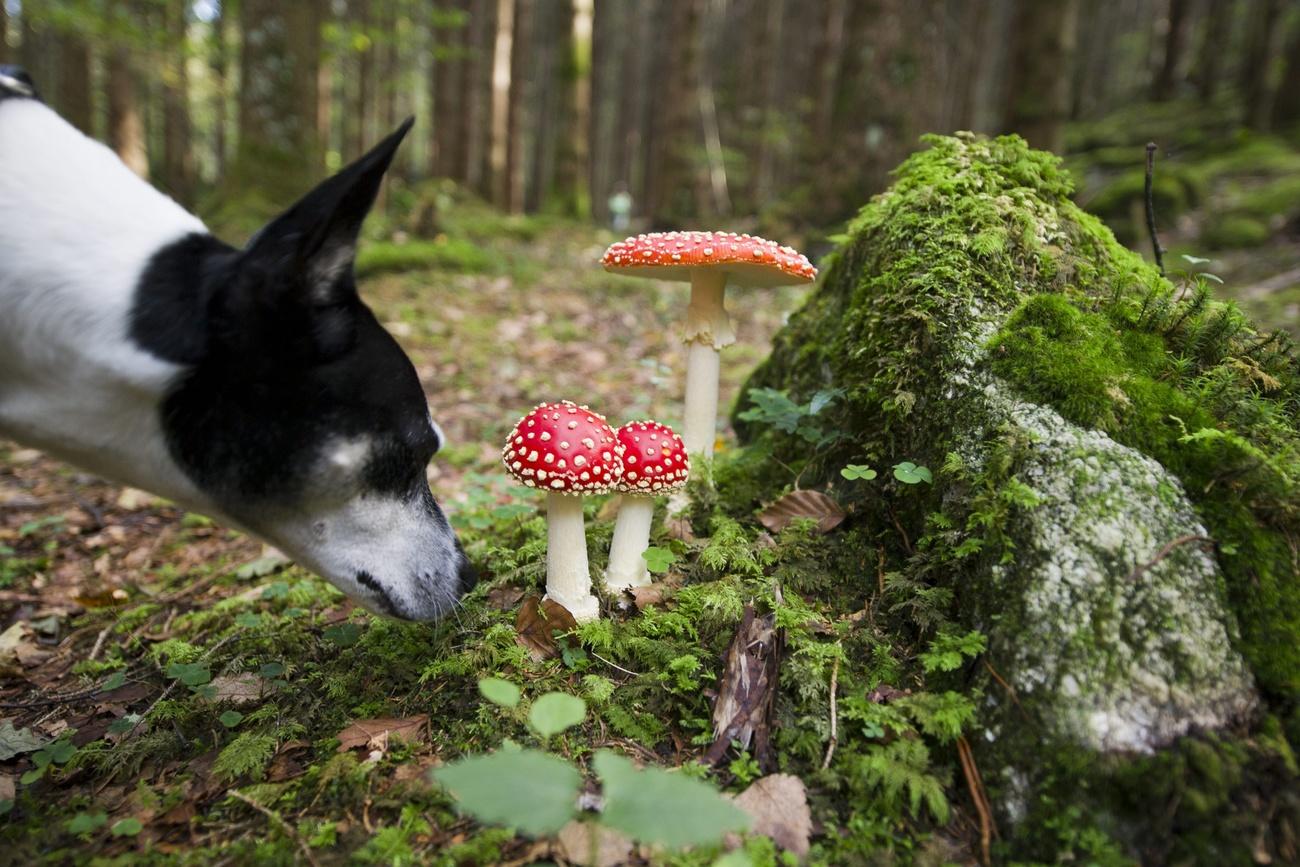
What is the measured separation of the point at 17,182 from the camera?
2143mm

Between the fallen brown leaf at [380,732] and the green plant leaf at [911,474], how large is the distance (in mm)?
1906

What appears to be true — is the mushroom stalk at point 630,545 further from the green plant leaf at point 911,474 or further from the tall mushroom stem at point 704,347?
the green plant leaf at point 911,474

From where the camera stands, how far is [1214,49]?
20.8 m

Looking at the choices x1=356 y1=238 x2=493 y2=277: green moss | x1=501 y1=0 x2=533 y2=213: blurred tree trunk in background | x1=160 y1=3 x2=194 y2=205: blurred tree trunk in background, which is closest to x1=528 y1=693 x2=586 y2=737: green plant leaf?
x1=356 y1=238 x2=493 y2=277: green moss

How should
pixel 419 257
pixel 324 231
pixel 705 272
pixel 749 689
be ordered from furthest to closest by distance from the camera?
pixel 419 257
pixel 705 272
pixel 749 689
pixel 324 231

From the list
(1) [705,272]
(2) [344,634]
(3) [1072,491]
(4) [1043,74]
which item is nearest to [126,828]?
(2) [344,634]

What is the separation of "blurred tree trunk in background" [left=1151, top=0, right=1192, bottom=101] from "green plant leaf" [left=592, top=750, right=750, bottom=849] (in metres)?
25.7

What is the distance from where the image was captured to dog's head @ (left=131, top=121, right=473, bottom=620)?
2.04 m

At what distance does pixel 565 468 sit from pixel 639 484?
32 centimetres

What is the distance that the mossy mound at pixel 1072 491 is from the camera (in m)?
1.95

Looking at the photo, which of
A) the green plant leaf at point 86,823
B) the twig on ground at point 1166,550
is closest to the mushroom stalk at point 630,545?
the twig on ground at point 1166,550

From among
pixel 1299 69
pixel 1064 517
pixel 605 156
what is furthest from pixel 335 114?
pixel 1064 517

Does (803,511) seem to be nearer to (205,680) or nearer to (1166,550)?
(1166,550)

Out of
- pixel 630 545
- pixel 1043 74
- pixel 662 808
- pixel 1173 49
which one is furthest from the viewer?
pixel 1173 49
